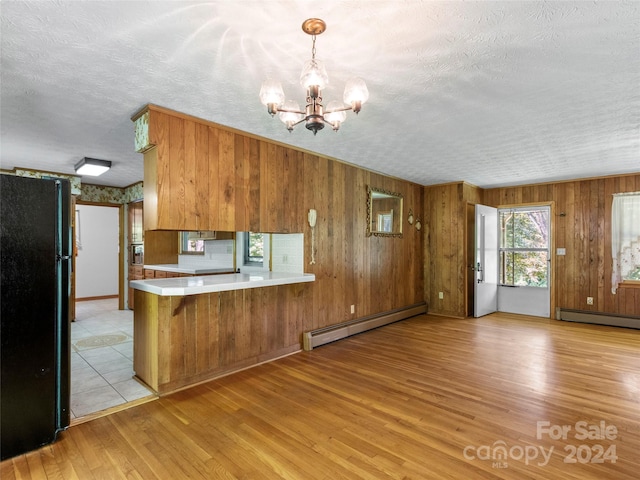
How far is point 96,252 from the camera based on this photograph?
802cm

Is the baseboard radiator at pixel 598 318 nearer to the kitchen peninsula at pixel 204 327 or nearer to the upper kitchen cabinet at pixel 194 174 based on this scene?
the kitchen peninsula at pixel 204 327

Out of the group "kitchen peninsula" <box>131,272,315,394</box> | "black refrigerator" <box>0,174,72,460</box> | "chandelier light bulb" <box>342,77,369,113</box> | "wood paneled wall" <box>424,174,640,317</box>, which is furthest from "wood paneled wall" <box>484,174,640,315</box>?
"black refrigerator" <box>0,174,72,460</box>

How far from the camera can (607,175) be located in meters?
5.37

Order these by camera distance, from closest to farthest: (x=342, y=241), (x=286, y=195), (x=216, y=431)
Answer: (x=216, y=431), (x=286, y=195), (x=342, y=241)

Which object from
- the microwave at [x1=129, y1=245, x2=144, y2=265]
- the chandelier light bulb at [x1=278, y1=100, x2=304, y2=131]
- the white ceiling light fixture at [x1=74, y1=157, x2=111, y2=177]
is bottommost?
the microwave at [x1=129, y1=245, x2=144, y2=265]

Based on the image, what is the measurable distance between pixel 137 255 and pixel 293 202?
414 centimetres

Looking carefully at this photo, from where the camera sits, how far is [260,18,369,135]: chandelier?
5.57ft

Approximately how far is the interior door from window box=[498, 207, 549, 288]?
250 mm

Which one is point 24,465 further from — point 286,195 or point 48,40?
point 286,195

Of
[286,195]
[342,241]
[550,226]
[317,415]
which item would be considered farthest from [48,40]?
[550,226]

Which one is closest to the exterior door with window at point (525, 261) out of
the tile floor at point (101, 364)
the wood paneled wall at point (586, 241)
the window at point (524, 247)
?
the window at point (524, 247)

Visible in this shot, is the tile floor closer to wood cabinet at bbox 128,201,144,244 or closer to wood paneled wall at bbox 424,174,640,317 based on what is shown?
wood cabinet at bbox 128,201,144,244

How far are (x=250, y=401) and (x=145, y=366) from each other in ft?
3.50

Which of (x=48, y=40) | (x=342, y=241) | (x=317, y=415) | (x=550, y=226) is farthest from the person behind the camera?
(x=550, y=226)
